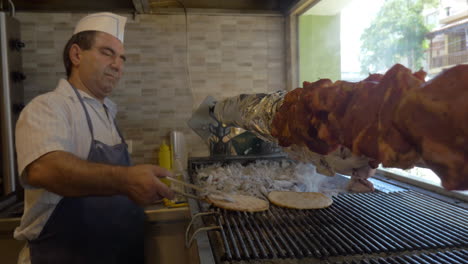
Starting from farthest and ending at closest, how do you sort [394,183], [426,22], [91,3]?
[91,3] < [394,183] < [426,22]

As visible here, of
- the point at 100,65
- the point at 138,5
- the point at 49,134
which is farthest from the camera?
the point at 138,5

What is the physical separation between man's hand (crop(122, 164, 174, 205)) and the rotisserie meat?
0.51 meters

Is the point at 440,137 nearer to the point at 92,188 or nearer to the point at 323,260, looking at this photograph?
the point at 323,260

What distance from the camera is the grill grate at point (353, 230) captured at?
0.88 metres

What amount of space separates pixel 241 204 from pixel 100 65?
1.03 m

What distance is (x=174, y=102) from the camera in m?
2.82

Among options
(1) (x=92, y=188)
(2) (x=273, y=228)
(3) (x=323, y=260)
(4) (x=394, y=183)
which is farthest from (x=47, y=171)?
(4) (x=394, y=183)

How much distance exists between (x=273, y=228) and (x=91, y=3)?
97.4 inches

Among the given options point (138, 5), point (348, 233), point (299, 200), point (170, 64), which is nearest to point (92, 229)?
point (299, 200)

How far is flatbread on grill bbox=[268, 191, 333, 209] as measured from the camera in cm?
129

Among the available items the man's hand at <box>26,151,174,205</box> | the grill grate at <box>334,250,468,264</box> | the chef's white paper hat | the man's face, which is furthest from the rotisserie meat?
the chef's white paper hat

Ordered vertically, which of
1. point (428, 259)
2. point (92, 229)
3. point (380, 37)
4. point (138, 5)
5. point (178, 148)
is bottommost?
point (92, 229)

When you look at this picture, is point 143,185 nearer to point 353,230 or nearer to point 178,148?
point 353,230

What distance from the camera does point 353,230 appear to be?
105 cm
